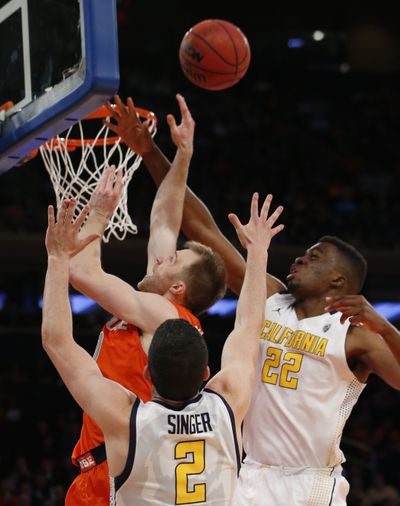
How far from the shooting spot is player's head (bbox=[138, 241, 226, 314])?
4277 millimetres

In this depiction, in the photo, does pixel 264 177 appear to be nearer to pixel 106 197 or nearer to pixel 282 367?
pixel 282 367

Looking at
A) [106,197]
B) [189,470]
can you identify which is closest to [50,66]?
[106,197]

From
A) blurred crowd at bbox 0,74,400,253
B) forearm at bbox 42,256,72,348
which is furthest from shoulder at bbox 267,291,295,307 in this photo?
blurred crowd at bbox 0,74,400,253

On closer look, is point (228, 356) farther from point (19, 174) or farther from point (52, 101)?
point (19, 174)

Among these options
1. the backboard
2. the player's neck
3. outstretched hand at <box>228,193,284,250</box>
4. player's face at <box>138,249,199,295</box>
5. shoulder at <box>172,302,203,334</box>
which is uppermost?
the backboard

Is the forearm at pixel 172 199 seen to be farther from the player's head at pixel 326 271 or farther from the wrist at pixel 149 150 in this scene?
the player's head at pixel 326 271

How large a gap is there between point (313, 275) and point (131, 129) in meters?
1.20

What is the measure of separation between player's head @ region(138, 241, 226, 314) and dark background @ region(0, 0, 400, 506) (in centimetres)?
661

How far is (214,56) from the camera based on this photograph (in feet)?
16.7

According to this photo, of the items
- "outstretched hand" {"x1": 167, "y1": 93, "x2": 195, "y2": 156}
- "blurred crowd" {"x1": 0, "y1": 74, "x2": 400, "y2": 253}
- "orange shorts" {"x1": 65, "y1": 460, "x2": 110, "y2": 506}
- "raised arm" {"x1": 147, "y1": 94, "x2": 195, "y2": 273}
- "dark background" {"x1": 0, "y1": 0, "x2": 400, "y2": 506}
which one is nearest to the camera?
"orange shorts" {"x1": 65, "y1": 460, "x2": 110, "y2": 506}

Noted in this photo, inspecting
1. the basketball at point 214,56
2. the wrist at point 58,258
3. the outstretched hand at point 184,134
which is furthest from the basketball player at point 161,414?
the basketball at point 214,56

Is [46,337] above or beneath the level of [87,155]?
beneath

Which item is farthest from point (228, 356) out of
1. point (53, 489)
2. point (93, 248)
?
point (53, 489)

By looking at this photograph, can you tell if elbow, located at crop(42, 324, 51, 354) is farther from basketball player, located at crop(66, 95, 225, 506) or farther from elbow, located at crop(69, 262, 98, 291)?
elbow, located at crop(69, 262, 98, 291)
